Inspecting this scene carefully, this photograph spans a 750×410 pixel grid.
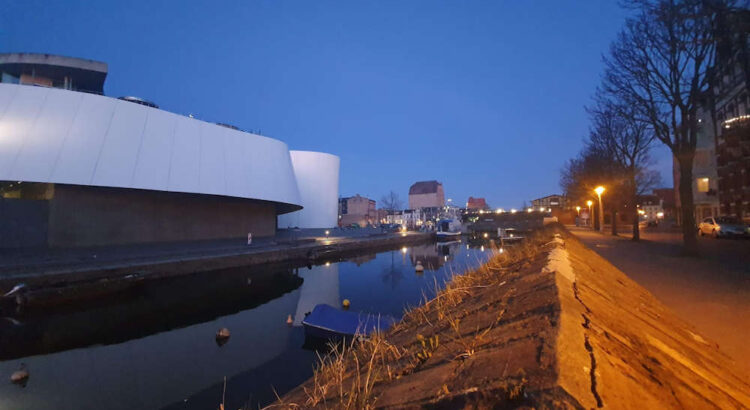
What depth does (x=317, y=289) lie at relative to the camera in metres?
18.5

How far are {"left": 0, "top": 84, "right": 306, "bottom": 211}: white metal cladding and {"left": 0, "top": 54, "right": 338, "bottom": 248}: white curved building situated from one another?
0.18 ft

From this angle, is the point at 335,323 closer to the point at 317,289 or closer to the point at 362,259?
the point at 317,289

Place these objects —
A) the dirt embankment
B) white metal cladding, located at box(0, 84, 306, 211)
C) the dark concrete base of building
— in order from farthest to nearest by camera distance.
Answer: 1. the dark concrete base of building
2. white metal cladding, located at box(0, 84, 306, 211)
3. the dirt embankment

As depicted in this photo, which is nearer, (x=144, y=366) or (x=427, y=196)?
(x=144, y=366)

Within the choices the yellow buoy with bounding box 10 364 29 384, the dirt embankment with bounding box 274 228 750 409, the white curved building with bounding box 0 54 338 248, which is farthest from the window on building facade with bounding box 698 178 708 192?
the yellow buoy with bounding box 10 364 29 384

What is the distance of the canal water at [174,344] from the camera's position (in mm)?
7605

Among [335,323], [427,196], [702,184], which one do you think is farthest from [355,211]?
[335,323]

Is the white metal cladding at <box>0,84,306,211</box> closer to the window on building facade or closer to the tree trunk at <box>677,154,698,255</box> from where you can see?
the tree trunk at <box>677,154,698,255</box>

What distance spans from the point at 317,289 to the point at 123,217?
17058 mm

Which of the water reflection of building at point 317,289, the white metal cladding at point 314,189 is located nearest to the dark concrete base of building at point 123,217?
the water reflection of building at point 317,289

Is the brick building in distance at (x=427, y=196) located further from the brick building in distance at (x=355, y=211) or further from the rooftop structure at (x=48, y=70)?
the rooftop structure at (x=48, y=70)

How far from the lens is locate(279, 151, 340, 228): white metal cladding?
169ft

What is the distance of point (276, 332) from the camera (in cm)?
1188

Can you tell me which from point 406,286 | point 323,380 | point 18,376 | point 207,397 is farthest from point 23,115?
point 323,380
